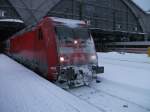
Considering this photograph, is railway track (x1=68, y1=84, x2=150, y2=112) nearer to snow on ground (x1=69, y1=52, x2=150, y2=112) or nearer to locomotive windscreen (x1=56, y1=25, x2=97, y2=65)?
snow on ground (x1=69, y1=52, x2=150, y2=112)

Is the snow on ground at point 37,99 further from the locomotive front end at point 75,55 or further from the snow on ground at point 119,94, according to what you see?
the locomotive front end at point 75,55

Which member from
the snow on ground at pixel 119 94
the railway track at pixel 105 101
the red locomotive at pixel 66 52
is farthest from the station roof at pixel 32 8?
the railway track at pixel 105 101

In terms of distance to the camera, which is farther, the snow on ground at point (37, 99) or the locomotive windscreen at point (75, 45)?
the locomotive windscreen at point (75, 45)

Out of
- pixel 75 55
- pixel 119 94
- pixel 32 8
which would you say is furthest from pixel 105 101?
pixel 32 8

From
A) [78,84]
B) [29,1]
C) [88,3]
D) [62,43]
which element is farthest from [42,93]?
[88,3]

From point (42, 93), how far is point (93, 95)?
77.3 inches

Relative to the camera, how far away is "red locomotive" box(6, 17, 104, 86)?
31.0ft

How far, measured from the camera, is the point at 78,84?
951cm

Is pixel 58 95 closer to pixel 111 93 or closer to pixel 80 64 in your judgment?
pixel 111 93

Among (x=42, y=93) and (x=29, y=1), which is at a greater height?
(x=29, y=1)

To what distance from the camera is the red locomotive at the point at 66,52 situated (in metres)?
9.45

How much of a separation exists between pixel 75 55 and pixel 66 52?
1.50 ft

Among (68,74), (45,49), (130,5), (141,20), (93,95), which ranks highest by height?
(130,5)

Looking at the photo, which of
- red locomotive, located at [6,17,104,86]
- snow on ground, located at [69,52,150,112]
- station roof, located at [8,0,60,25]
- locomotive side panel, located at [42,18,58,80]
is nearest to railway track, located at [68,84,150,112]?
snow on ground, located at [69,52,150,112]
